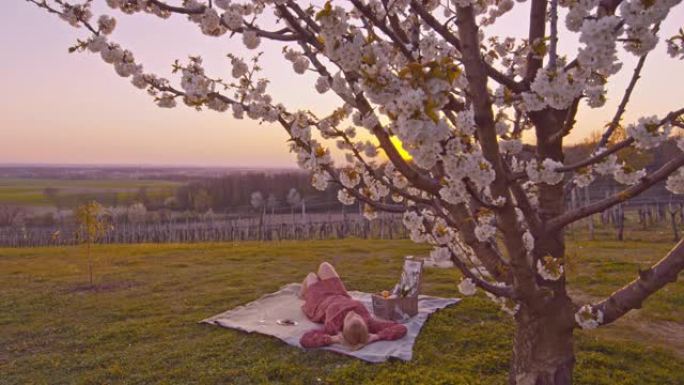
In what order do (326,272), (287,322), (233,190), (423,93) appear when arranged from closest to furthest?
1. (423,93)
2. (287,322)
3. (326,272)
4. (233,190)

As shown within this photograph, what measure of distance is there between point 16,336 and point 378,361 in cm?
560

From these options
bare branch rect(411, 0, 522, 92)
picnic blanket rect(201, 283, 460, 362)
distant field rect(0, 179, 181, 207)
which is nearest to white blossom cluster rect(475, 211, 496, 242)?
bare branch rect(411, 0, 522, 92)

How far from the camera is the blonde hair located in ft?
21.3

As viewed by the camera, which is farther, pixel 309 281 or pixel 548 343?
pixel 309 281

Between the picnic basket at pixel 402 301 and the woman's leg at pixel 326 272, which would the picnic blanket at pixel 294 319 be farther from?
the woman's leg at pixel 326 272

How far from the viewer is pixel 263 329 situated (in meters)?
7.35

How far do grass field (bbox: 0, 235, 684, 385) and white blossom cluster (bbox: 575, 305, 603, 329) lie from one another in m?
0.27

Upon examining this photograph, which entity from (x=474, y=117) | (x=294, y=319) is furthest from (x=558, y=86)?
(x=294, y=319)

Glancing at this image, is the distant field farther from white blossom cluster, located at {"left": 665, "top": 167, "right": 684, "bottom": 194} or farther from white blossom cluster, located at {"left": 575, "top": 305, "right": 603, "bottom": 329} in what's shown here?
white blossom cluster, located at {"left": 665, "top": 167, "right": 684, "bottom": 194}

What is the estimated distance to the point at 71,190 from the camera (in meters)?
97.9

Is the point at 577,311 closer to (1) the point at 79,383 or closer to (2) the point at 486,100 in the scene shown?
(2) the point at 486,100

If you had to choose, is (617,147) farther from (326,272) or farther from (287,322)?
(326,272)

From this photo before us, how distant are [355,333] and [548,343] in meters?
3.83

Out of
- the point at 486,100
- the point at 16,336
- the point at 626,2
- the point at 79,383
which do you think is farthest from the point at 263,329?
the point at 626,2
